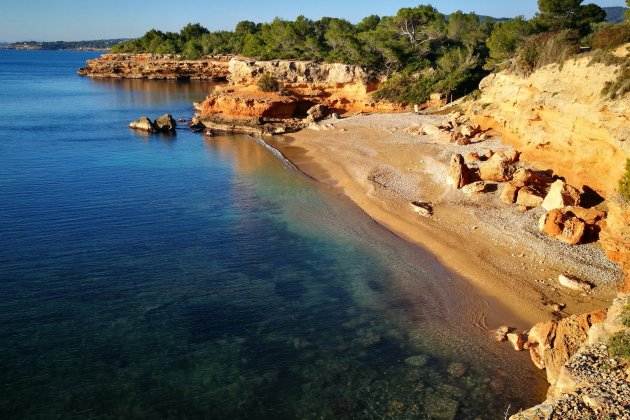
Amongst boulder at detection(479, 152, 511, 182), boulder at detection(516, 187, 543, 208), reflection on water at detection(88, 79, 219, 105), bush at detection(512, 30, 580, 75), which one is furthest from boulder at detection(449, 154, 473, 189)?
reflection on water at detection(88, 79, 219, 105)

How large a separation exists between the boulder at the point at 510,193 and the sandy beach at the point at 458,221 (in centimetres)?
38

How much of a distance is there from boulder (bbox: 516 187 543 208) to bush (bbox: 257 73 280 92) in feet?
121

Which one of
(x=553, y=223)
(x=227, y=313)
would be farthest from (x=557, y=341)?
(x=227, y=313)

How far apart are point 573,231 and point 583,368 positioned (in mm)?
10754

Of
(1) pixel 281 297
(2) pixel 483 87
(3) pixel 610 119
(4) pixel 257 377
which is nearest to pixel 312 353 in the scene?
(4) pixel 257 377

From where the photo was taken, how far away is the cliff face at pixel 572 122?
71.8ft

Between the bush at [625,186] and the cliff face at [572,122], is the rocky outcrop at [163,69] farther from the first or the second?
the bush at [625,186]

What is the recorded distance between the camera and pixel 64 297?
56.7ft

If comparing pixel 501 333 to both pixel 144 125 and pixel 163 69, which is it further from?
pixel 163 69

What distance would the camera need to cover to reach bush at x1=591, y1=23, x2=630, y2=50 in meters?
25.2

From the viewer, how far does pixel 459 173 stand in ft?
89.7

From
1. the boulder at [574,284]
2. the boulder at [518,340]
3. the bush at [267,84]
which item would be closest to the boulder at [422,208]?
the boulder at [574,284]

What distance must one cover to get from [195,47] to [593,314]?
113308 mm

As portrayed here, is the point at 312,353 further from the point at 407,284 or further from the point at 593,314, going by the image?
the point at 593,314
